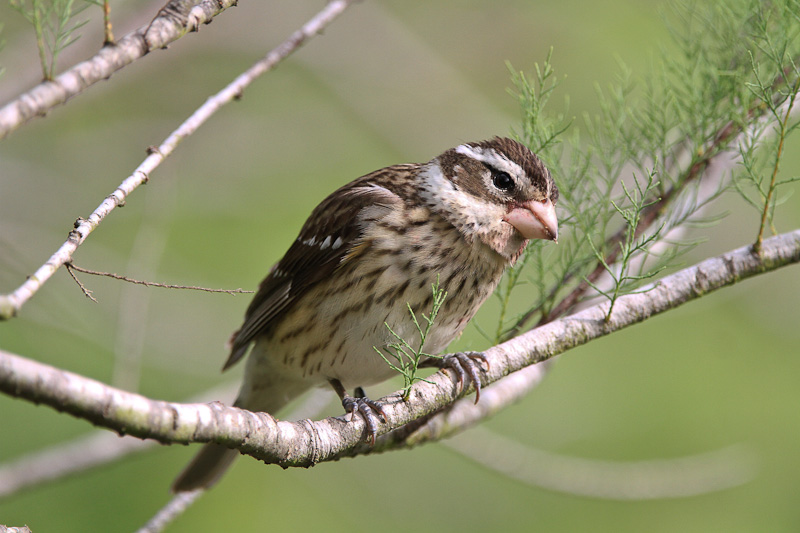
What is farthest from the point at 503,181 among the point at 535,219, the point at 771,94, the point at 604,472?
the point at 604,472

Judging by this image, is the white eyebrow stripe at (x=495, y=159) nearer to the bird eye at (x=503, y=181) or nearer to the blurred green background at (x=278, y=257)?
the bird eye at (x=503, y=181)

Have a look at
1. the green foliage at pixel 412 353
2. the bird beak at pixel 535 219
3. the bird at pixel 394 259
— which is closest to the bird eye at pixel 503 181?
the bird at pixel 394 259

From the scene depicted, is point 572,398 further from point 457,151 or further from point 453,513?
point 457,151

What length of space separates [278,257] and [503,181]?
295 cm

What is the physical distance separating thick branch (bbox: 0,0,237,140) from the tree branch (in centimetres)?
26

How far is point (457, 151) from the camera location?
13.3 ft

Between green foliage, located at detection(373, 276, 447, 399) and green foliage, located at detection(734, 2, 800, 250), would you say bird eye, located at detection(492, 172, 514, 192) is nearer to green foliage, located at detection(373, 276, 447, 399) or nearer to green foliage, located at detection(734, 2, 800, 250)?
green foliage, located at detection(373, 276, 447, 399)

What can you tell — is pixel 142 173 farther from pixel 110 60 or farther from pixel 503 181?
pixel 503 181

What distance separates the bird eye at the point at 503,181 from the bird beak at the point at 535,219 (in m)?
0.12

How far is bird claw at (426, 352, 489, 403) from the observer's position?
9.62 ft

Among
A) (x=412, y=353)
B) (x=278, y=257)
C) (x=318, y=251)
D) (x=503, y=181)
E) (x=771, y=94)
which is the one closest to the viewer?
(x=771, y=94)

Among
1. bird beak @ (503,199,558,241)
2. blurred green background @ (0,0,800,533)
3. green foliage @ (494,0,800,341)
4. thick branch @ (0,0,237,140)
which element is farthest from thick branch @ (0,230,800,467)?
blurred green background @ (0,0,800,533)

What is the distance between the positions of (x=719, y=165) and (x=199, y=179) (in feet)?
13.4

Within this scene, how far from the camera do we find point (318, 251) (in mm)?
4008
